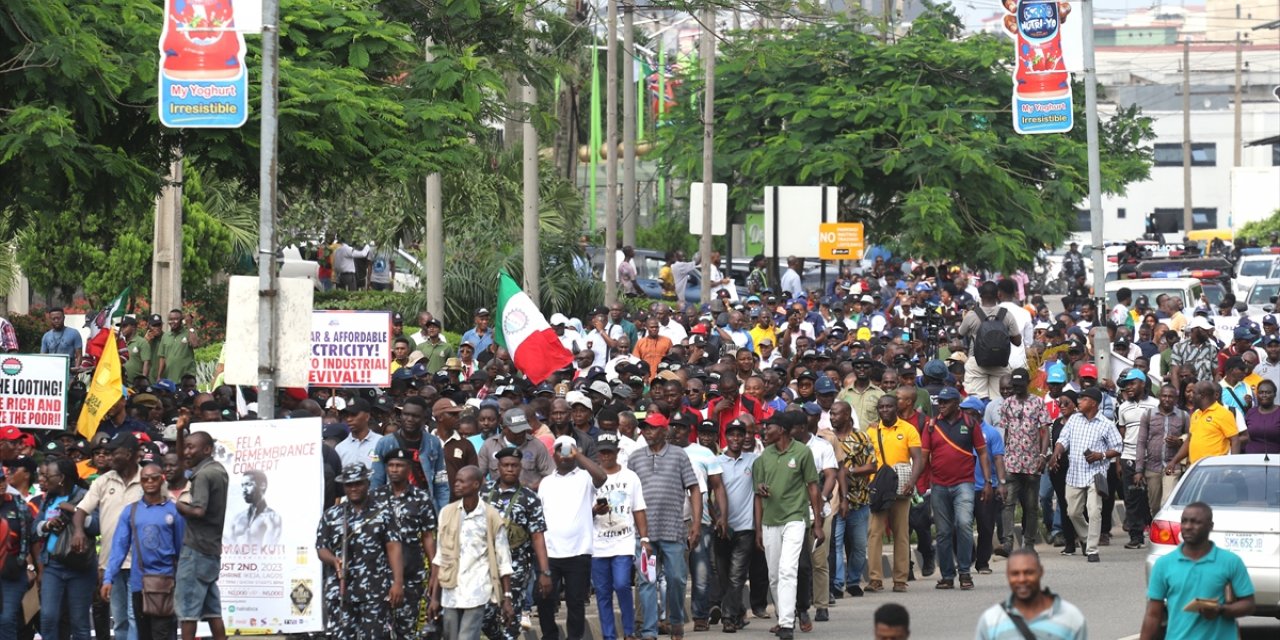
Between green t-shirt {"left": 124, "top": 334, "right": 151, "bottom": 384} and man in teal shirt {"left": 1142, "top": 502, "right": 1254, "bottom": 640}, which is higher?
green t-shirt {"left": 124, "top": 334, "right": 151, "bottom": 384}

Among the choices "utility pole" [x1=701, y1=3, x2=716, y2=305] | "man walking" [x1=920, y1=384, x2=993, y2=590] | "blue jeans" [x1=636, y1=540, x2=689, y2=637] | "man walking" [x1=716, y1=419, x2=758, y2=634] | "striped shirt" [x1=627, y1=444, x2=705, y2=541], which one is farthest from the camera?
"utility pole" [x1=701, y1=3, x2=716, y2=305]

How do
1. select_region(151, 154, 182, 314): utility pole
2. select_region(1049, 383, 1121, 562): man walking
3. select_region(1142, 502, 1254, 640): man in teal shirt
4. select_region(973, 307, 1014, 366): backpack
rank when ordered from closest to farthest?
select_region(1142, 502, 1254, 640): man in teal shirt, select_region(1049, 383, 1121, 562): man walking, select_region(973, 307, 1014, 366): backpack, select_region(151, 154, 182, 314): utility pole

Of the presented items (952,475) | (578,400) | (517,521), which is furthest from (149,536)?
(952,475)

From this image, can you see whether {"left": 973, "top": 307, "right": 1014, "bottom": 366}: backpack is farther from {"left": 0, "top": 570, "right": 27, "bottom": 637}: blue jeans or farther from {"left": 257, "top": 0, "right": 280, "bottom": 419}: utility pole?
{"left": 0, "top": 570, "right": 27, "bottom": 637}: blue jeans

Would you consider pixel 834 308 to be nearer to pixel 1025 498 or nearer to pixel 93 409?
pixel 1025 498

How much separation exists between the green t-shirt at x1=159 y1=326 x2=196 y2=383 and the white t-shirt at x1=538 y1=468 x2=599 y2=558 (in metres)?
9.72

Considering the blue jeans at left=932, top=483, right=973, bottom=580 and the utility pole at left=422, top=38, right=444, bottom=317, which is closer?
the blue jeans at left=932, top=483, right=973, bottom=580

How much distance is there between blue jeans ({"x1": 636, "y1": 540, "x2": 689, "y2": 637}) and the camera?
549 inches

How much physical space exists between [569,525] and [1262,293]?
93.1 feet

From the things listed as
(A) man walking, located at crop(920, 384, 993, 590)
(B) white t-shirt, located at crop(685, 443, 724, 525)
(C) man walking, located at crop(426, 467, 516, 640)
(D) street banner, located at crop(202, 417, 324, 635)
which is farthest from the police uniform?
(A) man walking, located at crop(920, 384, 993, 590)

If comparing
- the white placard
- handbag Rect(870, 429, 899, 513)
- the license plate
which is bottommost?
the license plate

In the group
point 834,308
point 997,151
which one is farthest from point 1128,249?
point 834,308

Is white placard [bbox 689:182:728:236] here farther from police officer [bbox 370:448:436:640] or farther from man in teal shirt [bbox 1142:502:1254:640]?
man in teal shirt [bbox 1142:502:1254:640]

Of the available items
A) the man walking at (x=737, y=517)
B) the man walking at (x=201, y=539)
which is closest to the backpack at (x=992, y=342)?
the man walking at (x=737, y=517)
